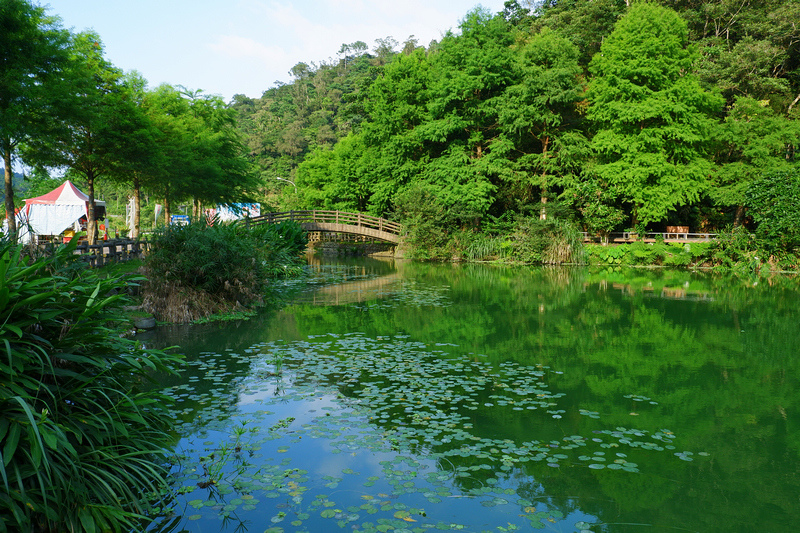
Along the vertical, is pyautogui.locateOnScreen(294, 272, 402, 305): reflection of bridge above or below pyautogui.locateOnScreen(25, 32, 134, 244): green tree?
below

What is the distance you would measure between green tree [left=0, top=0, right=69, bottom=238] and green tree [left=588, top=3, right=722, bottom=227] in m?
22.8

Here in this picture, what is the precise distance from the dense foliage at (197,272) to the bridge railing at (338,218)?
66.9 feet

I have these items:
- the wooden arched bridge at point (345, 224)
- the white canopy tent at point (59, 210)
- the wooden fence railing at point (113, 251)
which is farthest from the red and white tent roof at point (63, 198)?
the wooden fence railing at point (113, 251)

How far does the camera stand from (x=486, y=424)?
5.83 meters

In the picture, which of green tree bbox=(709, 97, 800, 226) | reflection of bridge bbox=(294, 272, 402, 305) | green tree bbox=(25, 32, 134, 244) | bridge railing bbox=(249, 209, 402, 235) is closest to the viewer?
reflection of bridge bbox=(294, 272, 402, 305)

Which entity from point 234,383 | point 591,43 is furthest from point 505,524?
point 591,43

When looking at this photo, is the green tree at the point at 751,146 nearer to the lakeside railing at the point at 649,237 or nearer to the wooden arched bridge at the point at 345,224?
the lakeside railing at the point at 649,237

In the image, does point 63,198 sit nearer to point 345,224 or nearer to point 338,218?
point 338,218

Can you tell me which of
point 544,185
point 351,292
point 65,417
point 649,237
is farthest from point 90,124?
point 649,237

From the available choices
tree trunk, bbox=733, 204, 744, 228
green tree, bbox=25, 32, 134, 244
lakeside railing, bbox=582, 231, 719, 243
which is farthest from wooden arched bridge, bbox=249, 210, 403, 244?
tree trunk, bbox=733, 204, 744, 228

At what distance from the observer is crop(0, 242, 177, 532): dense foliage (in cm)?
335

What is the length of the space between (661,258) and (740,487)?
23784 millimetres

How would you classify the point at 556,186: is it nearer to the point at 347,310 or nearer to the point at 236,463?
the point at 347,310

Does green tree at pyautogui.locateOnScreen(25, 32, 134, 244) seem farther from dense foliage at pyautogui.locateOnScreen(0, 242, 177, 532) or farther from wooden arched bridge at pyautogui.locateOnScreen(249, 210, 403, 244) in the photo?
dense foliage at pyautogui.locateOnScreen(0, 242, 177, 532)
